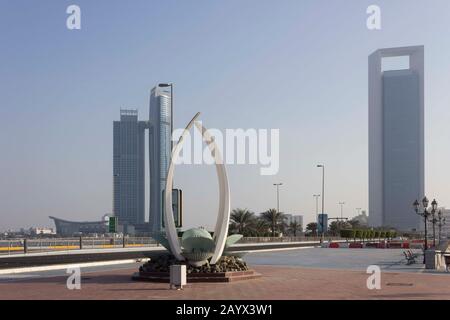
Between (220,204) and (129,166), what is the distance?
388ft

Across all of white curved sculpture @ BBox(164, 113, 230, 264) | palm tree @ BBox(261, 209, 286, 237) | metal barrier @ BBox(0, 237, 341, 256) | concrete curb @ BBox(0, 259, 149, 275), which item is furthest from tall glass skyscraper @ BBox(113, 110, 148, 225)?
white curved sculpture @ BBox(164, 113, 230, 264)

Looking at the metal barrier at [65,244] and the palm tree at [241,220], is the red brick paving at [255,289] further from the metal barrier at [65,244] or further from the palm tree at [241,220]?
the palm tree at [241,220]

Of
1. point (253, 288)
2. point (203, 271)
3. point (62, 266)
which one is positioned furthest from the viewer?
point (62, 266)

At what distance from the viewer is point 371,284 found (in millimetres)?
17578

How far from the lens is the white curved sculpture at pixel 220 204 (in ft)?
62.5

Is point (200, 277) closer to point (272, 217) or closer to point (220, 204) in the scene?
point (220, 204)

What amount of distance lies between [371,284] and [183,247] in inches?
244

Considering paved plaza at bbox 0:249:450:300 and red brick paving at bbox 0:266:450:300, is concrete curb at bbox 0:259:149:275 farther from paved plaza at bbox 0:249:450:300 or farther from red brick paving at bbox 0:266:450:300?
red brick paving at bbox 0:266:450:300

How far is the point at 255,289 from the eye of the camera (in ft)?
53.4

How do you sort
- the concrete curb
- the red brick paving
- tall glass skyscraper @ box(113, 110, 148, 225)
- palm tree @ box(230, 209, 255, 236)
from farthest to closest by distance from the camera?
tall glass skyscraper @ box(113, 110, 148, 225), palm tree @ box(230, 209, 255, 236), the concrete curb, the red brick paving

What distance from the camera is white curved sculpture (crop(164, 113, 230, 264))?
19.0m

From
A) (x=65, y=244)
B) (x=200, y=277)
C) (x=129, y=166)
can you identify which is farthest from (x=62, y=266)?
(x=129, y=166)

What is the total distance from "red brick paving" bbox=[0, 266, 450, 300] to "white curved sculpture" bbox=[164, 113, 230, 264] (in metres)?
1.74
